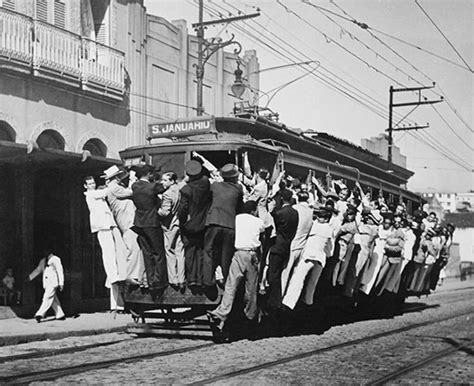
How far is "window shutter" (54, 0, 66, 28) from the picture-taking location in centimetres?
1875

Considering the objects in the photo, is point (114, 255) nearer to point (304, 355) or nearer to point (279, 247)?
point (279, 247)

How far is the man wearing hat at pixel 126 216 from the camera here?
10914 mm

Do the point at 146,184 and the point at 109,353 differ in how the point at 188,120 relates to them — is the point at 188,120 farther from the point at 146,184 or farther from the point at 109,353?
the point at 109,353

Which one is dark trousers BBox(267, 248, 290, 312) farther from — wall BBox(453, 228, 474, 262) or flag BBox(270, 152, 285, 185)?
wall BBox(453, 228, 474, 262)

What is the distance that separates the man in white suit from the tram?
3059 millimetres

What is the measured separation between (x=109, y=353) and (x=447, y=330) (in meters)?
6.20

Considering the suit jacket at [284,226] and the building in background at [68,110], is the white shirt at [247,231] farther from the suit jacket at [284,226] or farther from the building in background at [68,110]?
the building in background at [68,110]

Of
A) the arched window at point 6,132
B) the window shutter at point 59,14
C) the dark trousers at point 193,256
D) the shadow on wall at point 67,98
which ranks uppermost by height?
the window shutter at point 59,14

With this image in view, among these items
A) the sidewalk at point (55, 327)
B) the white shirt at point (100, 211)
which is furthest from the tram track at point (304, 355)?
the sidewalk at point (55, 327)

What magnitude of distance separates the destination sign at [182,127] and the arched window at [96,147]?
6522 mm

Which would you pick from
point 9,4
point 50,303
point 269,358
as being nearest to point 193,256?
point 269,358

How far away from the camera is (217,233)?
10562mm

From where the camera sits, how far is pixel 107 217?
36.7ft

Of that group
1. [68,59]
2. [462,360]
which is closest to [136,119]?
[68,59]
